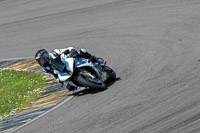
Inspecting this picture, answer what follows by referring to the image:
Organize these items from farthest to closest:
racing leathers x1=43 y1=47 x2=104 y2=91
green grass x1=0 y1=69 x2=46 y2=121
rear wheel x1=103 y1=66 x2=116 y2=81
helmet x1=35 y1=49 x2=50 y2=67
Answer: green grass x1=0 y1=69 x2=46 y2=121 < rear wheel x1=103 y1=66 x2=116 y2=81 < racing leathers x1=43 y1=47 x2=104 y2=91 < helmet x1=35 y1=49 x2=50 y2=67

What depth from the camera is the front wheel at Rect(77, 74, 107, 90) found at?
11219 mm

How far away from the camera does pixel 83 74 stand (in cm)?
1143

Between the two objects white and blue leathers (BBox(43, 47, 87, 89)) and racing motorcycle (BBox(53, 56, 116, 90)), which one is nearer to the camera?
racing motorcycle (BBox(53, 56, 116, 90))

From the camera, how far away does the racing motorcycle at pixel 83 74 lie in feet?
37.1

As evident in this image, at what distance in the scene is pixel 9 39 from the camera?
19.8 m

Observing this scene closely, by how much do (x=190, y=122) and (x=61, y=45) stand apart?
937 cm

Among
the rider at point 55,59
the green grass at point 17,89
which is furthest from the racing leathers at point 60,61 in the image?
the green grass at point 17,89

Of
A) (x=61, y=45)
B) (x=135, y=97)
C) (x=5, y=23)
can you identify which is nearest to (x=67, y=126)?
(x=135, y=97)

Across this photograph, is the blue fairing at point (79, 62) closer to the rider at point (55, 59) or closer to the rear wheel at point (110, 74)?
the rider at point (55, 59)

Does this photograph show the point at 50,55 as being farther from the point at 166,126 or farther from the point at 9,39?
→ the point at 9,39

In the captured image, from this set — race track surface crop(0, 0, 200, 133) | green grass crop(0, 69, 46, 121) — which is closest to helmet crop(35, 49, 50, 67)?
race track surface crop(0, 0, 200, 133)

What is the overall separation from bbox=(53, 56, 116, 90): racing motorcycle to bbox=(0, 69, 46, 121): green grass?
85.9 inches

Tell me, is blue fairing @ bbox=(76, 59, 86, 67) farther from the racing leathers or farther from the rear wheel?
the rear wheel

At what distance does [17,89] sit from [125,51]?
4.00m
